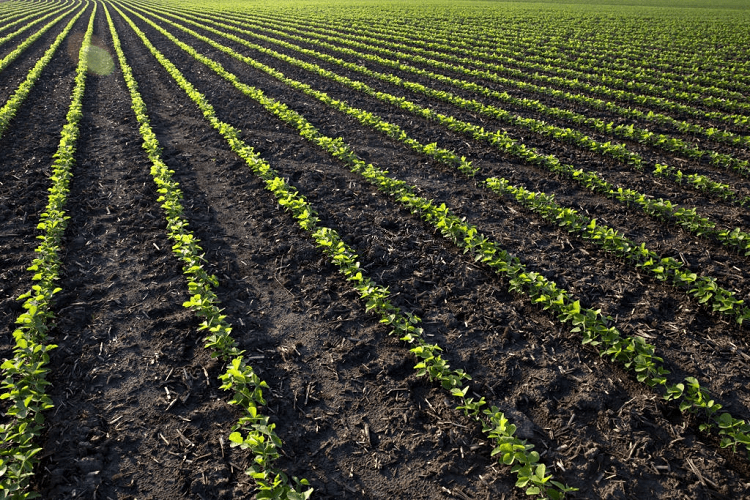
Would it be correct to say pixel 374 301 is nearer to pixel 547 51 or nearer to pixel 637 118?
pixel 637 118

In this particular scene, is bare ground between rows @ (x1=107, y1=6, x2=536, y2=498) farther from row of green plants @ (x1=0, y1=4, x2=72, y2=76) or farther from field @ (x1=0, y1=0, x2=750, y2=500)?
row of green plants @ (x1=0, y1=4, x2=72, y2=76)

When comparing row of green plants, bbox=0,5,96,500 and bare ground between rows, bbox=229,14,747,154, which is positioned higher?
bare ground between rows, bbox=229,14,747,154

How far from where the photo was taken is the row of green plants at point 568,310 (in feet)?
13.8

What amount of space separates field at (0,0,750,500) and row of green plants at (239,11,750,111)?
122 centimetres

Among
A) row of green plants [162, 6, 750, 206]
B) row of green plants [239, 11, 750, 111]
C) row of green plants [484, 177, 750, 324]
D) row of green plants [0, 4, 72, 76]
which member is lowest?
row of green plants [484, 177, 750, 324]

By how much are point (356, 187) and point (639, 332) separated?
5.64 metres

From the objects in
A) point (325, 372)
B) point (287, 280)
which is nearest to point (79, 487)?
point (325, 372)

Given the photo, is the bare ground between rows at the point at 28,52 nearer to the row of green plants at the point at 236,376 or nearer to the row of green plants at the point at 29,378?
the row of green plants at the point at 29,378

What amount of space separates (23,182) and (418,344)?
8846 mm

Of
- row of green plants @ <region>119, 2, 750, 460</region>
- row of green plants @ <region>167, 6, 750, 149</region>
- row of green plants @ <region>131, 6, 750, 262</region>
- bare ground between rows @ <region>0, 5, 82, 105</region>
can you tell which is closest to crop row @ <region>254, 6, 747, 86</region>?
row of green plants @ <region>167, 6, 750, 149</region>

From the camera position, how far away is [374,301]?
18.4 feet

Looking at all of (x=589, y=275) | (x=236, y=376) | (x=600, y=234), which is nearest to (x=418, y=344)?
(x=236, y=376)

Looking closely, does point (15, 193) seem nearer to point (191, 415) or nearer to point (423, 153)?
point (191, 415)

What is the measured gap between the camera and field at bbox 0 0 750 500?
13.1 feet
